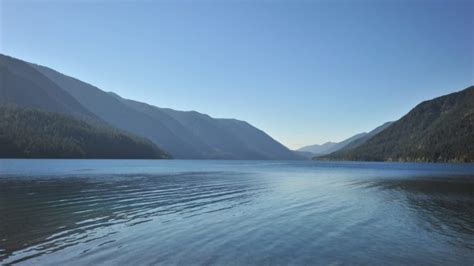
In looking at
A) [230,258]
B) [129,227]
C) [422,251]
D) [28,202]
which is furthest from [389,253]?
[28,202]

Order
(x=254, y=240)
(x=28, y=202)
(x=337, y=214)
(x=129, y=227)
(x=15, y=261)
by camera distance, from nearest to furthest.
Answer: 1. (x=15, y=261)
2. (x=254, y=240)
3. (x=129, y=227)
4. (x=337, y=214)
5. (x=28, y=202)

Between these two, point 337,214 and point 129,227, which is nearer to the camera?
point 129,227

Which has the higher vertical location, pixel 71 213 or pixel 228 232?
pixel 71 213

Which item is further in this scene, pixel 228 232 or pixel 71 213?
pixel 71 213

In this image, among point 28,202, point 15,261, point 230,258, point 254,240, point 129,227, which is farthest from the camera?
point 28,202

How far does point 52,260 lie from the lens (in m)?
18.9

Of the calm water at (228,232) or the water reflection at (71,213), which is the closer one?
the calm water at (228,232)

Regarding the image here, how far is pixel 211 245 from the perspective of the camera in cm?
2277

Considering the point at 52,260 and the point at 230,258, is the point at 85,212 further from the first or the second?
the point at 230,258

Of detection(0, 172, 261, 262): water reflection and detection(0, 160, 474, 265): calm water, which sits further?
detection(0, 172, 261, 262): water reflection

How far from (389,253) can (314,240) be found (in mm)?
4984

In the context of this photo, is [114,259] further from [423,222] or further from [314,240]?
[423,222]

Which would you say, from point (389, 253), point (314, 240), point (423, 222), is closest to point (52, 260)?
point (314, 240)

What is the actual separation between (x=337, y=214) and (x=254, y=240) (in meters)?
15.7
